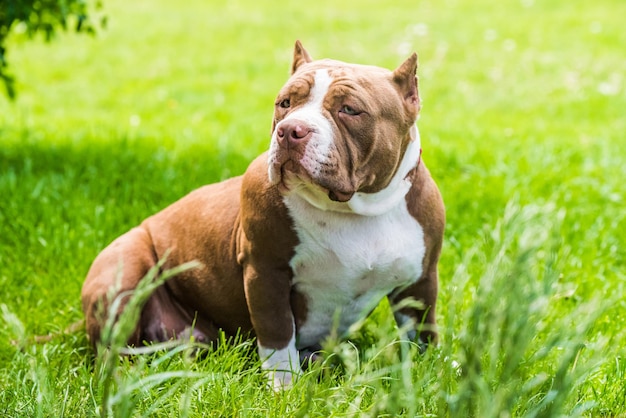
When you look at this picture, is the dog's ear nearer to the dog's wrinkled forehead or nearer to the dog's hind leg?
the dog's wrinkled forehead

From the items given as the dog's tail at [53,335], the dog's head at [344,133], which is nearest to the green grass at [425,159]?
the dog's tail at [53,335]

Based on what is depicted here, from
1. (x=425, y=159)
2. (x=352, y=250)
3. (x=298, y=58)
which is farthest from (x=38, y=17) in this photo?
(x=352, y=250)

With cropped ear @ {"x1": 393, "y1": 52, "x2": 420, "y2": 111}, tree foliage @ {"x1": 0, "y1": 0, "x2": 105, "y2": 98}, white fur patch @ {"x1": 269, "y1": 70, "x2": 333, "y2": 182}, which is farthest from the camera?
tree foliage @ {"x1": 0, "y1": 0, "x2": 105, "y2": 98}

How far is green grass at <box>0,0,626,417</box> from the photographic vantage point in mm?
1956

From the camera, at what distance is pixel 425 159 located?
5.38 meters

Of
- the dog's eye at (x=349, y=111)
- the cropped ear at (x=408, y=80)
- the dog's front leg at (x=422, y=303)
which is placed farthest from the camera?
the dog's front leg at (x=422, y=303)

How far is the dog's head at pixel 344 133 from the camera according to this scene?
2.57 m

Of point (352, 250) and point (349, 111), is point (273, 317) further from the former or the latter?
point (349, 111)

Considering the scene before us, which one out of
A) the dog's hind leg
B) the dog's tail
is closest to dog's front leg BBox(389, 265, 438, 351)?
the dog's hind leg

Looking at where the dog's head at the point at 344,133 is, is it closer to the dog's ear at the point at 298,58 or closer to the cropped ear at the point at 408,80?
the cropped ear at the point at 408,80

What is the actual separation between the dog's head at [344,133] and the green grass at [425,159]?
1.42ft

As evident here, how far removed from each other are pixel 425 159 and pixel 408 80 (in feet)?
8.46

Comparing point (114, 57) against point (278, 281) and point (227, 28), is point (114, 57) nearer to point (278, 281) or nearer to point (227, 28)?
point (227, 28)

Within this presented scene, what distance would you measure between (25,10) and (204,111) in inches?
98.9
